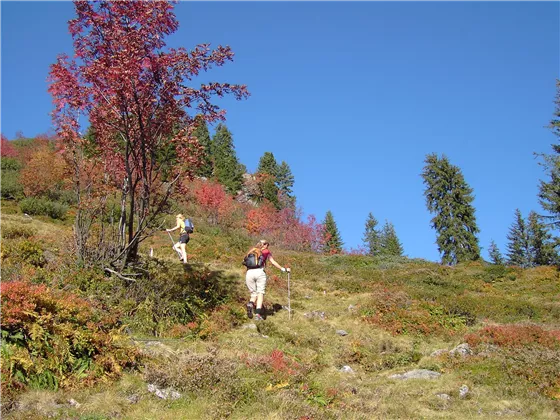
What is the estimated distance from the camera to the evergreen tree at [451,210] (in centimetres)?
4771

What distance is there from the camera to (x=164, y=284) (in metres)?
11.4

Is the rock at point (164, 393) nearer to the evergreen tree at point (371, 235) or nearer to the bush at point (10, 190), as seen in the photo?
the bush at point (10, 190)

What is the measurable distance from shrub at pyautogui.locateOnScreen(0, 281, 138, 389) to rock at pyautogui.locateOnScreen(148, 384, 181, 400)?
24.8 inches

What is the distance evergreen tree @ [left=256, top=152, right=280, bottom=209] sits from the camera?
7794 cm

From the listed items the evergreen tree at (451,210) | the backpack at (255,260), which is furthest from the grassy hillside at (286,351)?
the evergreen tree at (451,210)

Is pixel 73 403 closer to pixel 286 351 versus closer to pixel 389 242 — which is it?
pixel 286 351

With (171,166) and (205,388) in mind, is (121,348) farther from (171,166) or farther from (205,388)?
(171,166)

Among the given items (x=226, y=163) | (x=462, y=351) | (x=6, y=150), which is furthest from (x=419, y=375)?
(x=226, y=163)

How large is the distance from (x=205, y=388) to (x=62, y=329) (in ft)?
7.29

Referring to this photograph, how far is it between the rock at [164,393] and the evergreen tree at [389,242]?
65.6 meters

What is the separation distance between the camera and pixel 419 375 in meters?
8.59

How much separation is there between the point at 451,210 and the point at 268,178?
40705 millimetres

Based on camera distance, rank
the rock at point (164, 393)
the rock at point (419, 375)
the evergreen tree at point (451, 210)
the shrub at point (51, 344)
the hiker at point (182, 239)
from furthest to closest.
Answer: the evergreen tree at point (451, 210)
the hiker at point (182, 239)
the rock at point (419, 375)
the rock at point (164, 393)
the shrub at point (51, 344)

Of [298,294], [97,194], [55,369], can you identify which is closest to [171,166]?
[97,194]
